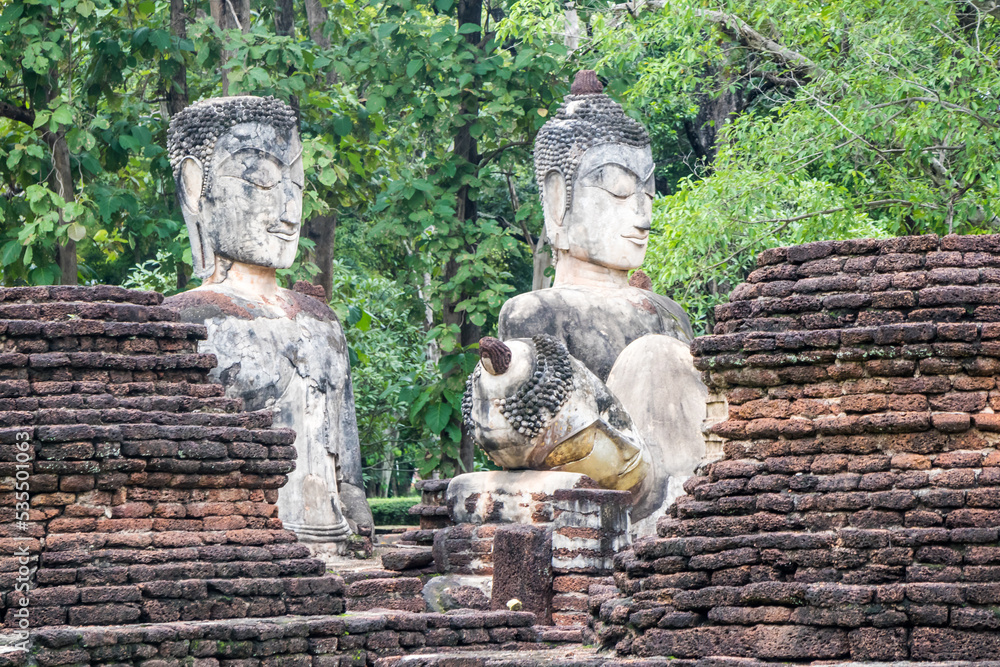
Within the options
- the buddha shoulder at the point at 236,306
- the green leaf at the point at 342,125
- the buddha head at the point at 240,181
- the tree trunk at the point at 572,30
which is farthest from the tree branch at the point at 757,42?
the buddha shoulder at the point at 236,306

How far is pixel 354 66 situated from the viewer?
48.4 ft

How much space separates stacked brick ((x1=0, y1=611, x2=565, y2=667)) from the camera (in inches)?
295

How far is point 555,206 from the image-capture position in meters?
11.4


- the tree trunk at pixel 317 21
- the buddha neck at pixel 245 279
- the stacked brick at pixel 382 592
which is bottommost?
the stacked brick at pixel 382 592

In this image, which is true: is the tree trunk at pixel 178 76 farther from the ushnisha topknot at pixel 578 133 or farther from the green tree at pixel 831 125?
the ushnisha topknot at pixel 578 133

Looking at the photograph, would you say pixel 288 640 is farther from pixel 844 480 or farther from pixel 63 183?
pixel 63 183

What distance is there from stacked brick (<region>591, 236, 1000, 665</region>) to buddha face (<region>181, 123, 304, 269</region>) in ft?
13.8

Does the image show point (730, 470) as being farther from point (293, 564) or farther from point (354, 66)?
point (354, 66)

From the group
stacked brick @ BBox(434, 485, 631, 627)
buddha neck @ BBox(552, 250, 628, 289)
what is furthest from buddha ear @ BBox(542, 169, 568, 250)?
stacked brick @ BBox(434, 485, 631, 627)

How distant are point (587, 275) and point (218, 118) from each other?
2.72m

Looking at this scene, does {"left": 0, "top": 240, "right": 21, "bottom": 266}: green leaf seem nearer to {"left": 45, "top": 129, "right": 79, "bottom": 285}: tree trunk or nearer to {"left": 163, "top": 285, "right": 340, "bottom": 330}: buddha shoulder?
{"left": 45, "top": 129, "right": 79, "bottom": 285}: tree trunk

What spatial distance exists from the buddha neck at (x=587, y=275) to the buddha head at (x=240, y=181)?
6.25ft

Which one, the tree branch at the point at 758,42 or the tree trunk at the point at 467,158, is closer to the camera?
the tree branch at the point at 758,42

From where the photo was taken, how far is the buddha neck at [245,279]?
10.9 m
